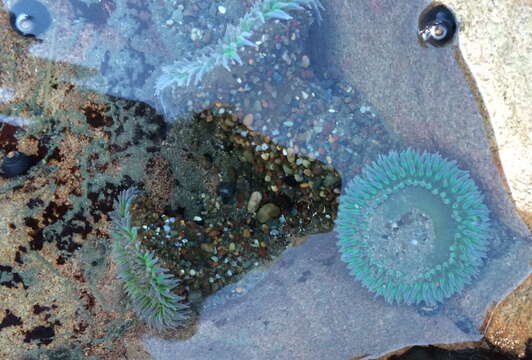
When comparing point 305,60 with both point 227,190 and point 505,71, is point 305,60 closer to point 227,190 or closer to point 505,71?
point 227,190

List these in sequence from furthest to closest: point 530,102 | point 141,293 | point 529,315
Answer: point 141,293 → point 529,315 → point 530,102

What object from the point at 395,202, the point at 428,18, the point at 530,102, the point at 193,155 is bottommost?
the point at 395,202

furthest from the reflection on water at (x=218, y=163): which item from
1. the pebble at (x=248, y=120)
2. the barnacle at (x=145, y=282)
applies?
the barnacle at (x=145, y=282)

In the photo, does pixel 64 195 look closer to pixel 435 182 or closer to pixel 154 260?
pixel 154 260

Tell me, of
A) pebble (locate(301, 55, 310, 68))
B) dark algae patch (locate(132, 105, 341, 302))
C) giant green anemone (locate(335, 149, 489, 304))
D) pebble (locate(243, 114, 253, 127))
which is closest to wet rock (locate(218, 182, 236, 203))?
dark algae patch (locate(132, 105, 341, 302))

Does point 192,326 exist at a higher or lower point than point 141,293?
lower

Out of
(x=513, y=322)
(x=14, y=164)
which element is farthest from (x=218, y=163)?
(x=513, y=322)

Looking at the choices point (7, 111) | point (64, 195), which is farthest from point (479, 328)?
point (7, 111)
